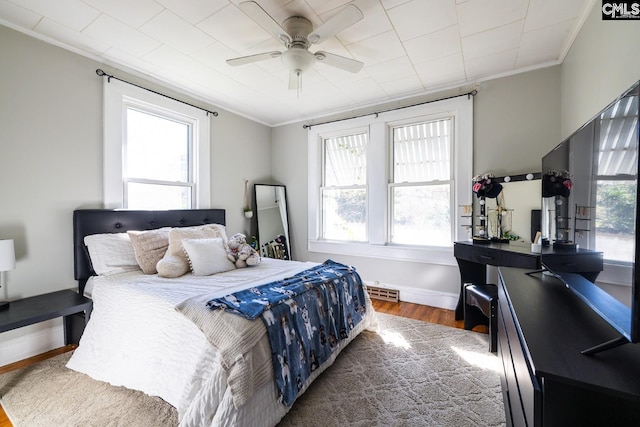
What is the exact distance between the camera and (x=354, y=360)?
2.18 m

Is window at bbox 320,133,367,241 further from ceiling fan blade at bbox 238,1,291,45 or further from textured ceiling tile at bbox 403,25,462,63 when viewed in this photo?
ceiling fan blade at bbox 238,1,291,45

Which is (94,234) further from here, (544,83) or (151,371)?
(544,83)

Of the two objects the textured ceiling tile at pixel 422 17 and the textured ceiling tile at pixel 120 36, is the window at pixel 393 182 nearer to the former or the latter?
the textured ceiling tile at pixel 422 17

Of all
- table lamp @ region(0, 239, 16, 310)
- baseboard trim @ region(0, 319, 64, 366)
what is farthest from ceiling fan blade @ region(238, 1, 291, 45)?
baseboard trim @ region(0, 319, 64, 366)

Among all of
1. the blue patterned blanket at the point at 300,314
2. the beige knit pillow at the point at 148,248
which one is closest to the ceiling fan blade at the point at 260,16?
the blue patterned blanket at the point at 300,314

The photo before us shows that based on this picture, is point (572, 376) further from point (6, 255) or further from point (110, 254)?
point (6, 255)

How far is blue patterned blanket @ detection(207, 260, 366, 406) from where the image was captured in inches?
61.4

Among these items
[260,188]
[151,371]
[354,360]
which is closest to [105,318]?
[151,371]

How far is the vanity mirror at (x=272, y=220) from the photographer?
4156mm

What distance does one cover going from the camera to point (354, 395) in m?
1.78

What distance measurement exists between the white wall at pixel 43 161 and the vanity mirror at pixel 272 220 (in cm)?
199

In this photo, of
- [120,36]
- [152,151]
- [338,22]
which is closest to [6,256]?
[152,151]

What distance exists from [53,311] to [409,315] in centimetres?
317

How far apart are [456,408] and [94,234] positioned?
3.14 meters
